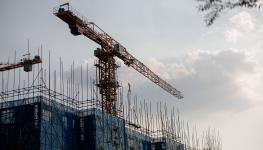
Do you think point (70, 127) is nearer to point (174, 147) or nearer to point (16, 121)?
point (16, 121)

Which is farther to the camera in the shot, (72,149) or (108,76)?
(108,76)

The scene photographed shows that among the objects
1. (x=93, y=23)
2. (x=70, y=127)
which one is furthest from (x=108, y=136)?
Answer: (x=93, y=23)

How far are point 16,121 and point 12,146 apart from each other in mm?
2874

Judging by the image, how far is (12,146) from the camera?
46969 millimetres

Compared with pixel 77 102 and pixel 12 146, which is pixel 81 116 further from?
pixel 12 146

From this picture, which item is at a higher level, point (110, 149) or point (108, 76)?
point (108, 76)

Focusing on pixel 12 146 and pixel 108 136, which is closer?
pixel 12 146

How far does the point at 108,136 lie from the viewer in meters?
54.8

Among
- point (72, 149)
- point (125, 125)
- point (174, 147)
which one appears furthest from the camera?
point (174, 147)

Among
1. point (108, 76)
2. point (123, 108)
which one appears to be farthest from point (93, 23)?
point (123, 108)

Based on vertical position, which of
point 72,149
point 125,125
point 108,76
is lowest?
point 72,149

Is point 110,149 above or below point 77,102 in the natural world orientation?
below

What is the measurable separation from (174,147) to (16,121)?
30.4 meters

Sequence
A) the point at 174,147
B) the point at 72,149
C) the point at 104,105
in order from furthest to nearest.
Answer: the point at 174,147
the point at 104,105
the point at 72,149
